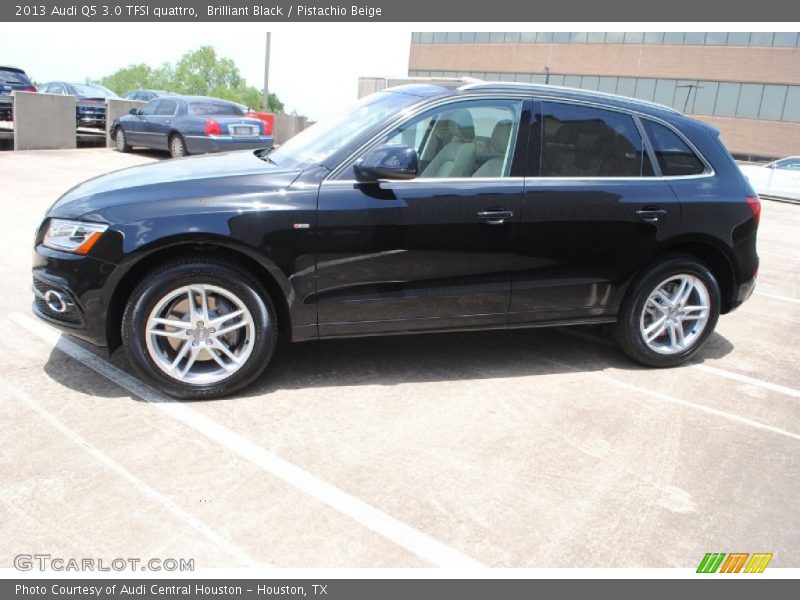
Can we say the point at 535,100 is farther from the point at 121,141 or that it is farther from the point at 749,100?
the point at 749,100

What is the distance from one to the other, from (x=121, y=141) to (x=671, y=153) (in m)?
16.4

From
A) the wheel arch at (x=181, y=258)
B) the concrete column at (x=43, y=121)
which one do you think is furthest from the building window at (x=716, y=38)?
the wheel arch at (x=181, y=258)

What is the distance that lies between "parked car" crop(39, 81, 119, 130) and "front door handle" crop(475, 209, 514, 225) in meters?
17.6

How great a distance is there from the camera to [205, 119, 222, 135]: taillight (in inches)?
596

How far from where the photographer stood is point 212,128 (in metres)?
15.2

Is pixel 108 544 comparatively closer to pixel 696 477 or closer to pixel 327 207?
pixel 327 207

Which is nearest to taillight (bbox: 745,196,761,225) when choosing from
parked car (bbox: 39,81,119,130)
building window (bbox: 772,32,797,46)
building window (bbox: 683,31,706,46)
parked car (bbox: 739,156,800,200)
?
parked car (bbox: 739,156,800,200)

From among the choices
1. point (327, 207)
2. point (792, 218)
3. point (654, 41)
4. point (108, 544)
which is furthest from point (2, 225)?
point (654, 41)

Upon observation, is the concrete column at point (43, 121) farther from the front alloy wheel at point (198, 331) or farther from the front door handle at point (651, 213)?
the front door handle at point (651, 213)

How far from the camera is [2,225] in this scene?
26.4 ft

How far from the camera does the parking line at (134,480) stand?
8.95ft

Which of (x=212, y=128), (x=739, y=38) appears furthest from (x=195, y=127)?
(x=739, y=38)

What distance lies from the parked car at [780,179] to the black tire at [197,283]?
65.3 feet

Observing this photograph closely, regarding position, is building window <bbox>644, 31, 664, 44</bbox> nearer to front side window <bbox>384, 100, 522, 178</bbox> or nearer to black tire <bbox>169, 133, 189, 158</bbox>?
black tire <bbox>169, 133, 189, 158</bbox>
